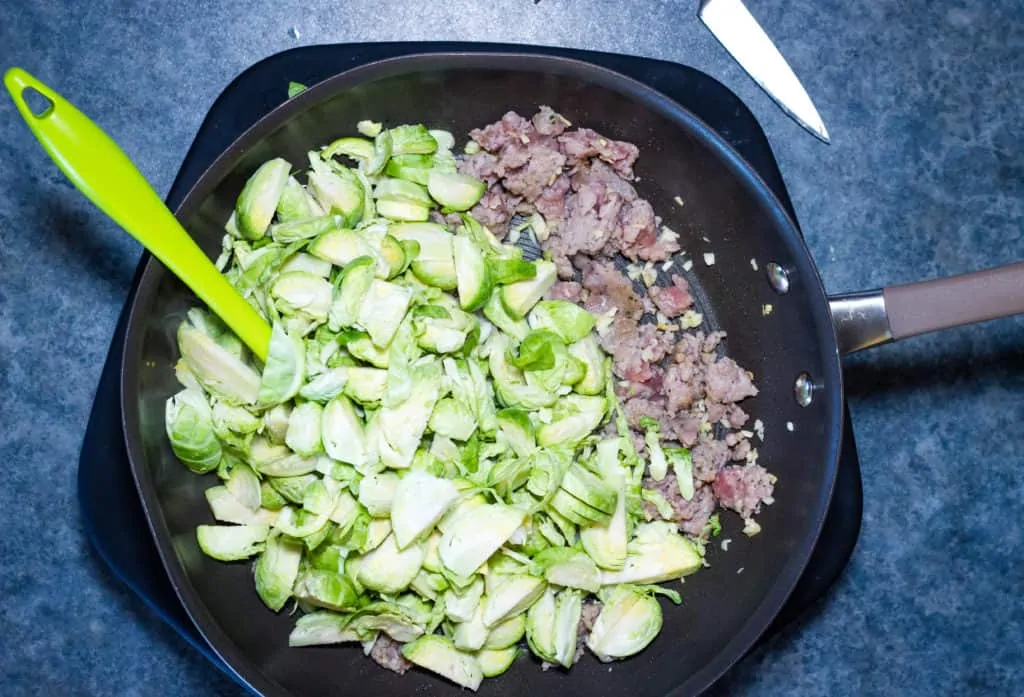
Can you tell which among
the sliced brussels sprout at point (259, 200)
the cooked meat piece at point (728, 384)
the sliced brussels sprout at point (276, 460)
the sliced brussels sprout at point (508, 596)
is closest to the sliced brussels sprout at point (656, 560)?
the sliced brussels sprout at point (508, 596)

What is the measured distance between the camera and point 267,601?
50.7 inches

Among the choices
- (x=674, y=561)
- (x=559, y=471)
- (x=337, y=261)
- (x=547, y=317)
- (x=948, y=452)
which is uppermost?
(x=337, y=261)

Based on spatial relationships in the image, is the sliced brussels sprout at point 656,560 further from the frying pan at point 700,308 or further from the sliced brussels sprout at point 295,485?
the sliced brussels sprout at point 295,485

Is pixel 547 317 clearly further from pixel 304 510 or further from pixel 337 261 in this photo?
pixel 304 510

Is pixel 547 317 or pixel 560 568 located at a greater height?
pixel 547 317

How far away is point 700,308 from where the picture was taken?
1.46m

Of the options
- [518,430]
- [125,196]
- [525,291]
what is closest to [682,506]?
[518,430]

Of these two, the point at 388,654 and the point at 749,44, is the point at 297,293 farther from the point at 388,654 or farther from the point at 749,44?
the point at 749,44

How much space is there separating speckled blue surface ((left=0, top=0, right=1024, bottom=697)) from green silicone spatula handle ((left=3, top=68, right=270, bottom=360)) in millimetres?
371

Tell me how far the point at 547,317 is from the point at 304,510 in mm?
396

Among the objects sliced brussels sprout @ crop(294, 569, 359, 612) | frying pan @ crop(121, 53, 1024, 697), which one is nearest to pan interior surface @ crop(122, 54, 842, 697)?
frying pan @ crop(121, 53, 1024, 697)

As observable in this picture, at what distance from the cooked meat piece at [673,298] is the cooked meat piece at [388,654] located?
59 centimetres

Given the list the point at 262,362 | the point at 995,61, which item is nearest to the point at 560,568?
the point at 262,362

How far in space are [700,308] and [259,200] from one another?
2.08ft
